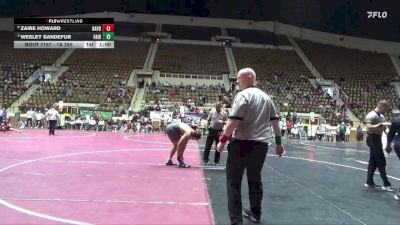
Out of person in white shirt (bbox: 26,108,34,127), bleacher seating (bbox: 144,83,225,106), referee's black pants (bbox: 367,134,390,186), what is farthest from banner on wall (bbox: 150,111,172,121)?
referee's black pants (bbox: 367,134,390,186)

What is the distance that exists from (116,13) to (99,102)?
54.3ft

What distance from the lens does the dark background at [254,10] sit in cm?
3334

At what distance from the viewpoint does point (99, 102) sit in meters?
31.8

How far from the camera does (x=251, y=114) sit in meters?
4.75

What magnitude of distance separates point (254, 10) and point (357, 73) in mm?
11799

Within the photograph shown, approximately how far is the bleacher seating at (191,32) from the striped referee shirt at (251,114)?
40.5 metres

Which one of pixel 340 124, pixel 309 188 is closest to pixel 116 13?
pixel 340 124

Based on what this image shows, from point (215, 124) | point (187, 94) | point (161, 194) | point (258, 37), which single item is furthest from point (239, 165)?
point (258, 37)

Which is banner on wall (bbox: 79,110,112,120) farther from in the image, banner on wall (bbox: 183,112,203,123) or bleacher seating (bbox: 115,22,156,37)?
bleacher seating (bbox: 115,22,156,37)

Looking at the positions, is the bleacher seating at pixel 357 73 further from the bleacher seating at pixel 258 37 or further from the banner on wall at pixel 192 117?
the banner on wall at pixel 192 117

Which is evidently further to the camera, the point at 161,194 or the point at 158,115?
the point at 158,115

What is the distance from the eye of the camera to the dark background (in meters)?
33.3

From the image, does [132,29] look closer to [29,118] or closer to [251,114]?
[29,118]

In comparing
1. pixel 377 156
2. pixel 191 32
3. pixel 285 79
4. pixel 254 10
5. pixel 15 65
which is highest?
pixel 254 10
